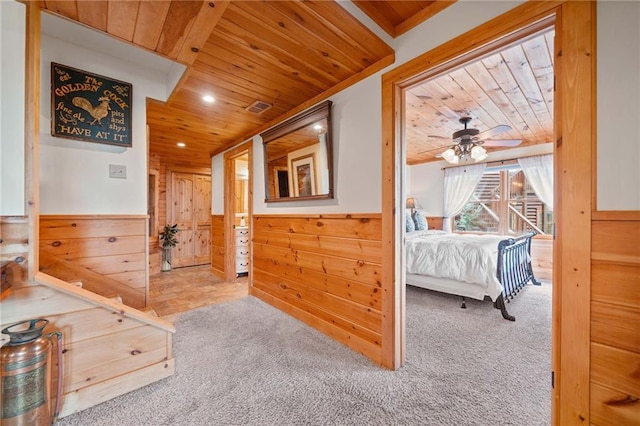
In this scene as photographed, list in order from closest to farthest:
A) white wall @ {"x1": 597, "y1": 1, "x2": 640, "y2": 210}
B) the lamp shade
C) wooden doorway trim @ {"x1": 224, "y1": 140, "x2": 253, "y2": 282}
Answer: white wall @ {"x1": 597, "y1": 1, "x2": 640, "y2": 210} < the lamp shade < wooden doorway trim @ {"x1": 224, "y1": 140, "x2": 253, "y2": 282}

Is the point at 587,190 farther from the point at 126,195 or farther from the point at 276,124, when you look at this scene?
the point at 126,195

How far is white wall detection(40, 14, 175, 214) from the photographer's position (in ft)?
6.07

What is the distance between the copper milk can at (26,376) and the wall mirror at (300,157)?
6.41ft

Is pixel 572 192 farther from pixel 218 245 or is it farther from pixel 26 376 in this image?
pixel 218 245

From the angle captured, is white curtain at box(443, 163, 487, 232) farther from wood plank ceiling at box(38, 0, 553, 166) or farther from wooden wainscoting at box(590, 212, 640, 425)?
wooden wainscoting at box(590, 212, 640, 425)

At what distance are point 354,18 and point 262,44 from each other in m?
0.61

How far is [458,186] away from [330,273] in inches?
175

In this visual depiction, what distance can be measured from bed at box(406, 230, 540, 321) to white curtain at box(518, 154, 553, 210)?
4.20 feet

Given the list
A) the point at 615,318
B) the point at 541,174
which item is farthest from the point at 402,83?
the point at 541,174

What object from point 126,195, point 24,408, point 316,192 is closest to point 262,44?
point 316,192

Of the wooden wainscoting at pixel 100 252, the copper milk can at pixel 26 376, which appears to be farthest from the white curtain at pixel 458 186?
the copper milk can at pixel 26 376

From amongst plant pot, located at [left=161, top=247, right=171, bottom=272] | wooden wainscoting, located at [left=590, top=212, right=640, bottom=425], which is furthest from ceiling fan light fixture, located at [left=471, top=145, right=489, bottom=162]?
plant pot, located at [left=161, top=247, right=171, bottom=272]

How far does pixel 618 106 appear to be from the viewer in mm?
944

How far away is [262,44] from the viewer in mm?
1610
